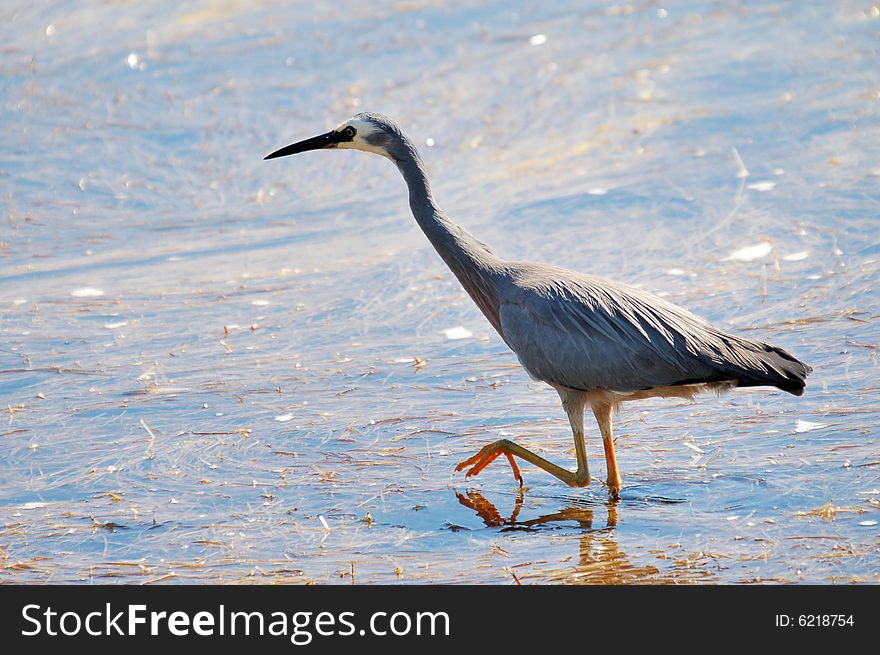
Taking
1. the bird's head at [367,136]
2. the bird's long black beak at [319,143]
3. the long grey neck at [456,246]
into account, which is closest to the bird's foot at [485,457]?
the long grey neck at [456,246]

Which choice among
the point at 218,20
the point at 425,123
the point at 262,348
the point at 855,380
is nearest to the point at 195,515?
the point at 262,348

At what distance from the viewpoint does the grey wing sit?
662 cm

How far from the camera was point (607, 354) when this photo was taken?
674 cm

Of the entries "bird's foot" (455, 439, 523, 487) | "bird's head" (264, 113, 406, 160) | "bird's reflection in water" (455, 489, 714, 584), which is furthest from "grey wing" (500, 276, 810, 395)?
"bird's head" (264, 113, 406, 160)

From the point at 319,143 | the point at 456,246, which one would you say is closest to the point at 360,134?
the point at 319,143

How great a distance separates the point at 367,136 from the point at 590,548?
2740 mm

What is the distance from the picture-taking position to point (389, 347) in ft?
28.2

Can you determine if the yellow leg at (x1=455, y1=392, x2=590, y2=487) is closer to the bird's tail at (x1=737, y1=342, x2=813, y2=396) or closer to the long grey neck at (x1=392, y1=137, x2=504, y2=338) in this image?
the long grey neck at (x1=392, y1=137, x2=504, y2=338)

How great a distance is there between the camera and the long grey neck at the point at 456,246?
7.18 metres

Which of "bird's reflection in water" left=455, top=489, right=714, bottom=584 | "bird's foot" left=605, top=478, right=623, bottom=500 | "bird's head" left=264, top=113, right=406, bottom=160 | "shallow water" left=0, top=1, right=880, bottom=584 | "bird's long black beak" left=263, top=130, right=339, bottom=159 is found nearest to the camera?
"bird's reflection in water" left=455, top=489, right=714, bottom=584

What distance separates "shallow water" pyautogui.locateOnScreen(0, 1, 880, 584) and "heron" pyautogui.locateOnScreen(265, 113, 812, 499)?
36 cm

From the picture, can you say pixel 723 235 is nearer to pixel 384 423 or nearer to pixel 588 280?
pixel 588 280

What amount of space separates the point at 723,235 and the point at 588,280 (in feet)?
10.4

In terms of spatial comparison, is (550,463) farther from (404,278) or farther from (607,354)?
(404,278)
